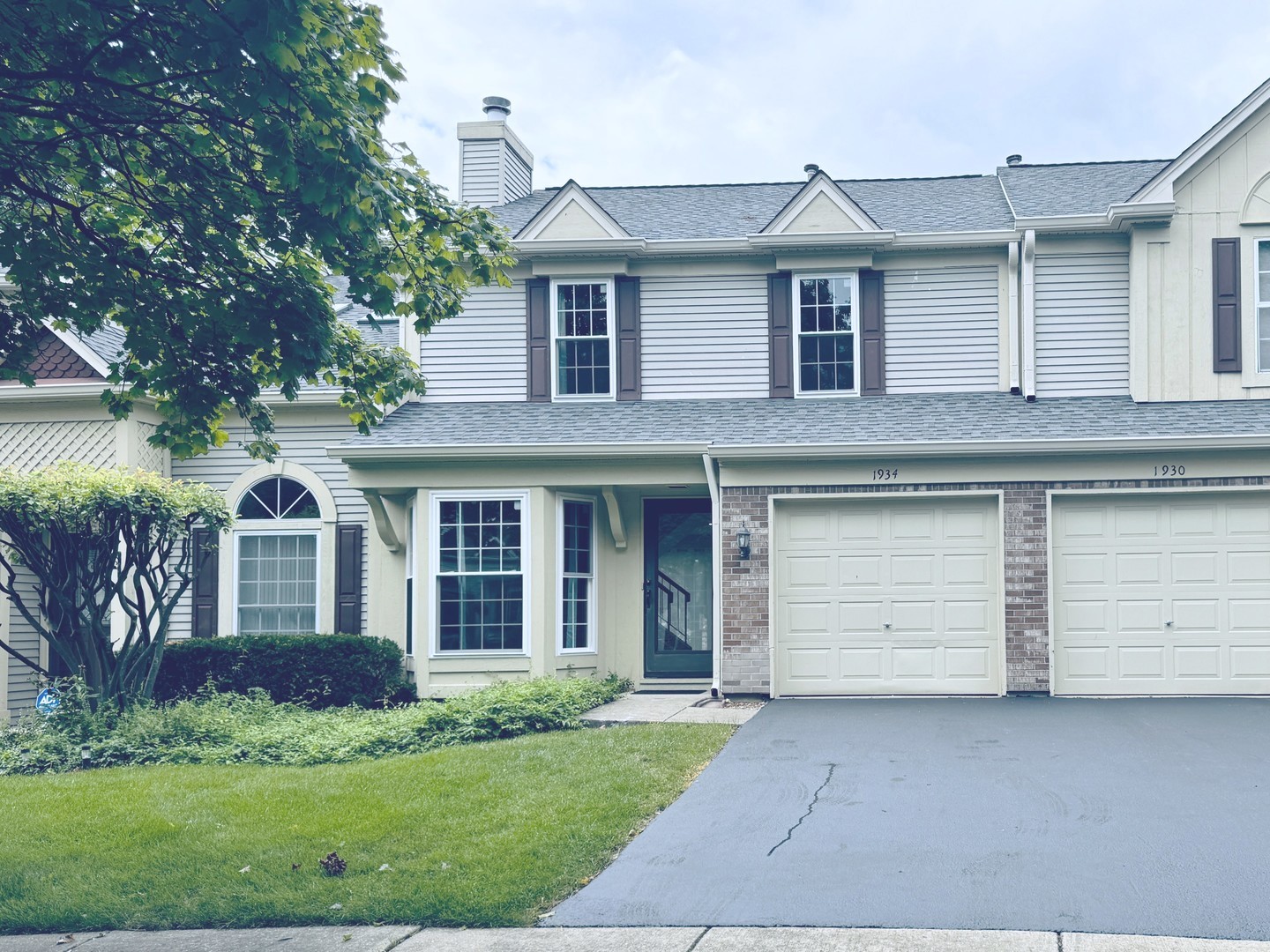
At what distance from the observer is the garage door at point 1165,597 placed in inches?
487

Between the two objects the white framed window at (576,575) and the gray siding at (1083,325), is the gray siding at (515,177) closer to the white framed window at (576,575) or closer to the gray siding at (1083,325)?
the white framed window at (576,575)

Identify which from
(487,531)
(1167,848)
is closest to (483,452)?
(487,531)

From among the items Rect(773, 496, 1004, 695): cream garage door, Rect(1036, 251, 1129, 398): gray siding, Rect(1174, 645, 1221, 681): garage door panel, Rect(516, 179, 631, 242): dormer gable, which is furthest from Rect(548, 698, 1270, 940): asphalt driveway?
Rect(516, 179, 631, 242): dormer gable

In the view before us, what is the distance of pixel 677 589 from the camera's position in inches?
571

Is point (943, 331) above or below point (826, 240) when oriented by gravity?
below

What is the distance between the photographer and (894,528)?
12844mm

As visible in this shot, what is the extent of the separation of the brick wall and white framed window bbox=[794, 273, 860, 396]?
2.27 metres

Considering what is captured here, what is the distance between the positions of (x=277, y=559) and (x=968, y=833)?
10064 mm

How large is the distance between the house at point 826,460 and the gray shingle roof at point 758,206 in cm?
10

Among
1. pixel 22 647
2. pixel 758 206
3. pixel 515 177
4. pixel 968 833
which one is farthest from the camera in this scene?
pixel 515 177

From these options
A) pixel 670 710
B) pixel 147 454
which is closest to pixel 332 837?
pixel 670 710

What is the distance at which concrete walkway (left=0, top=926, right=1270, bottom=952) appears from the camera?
5449 millimetres

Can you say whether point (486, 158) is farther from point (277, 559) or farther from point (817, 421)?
Answer: point (817, 421)

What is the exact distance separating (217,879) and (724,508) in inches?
282
